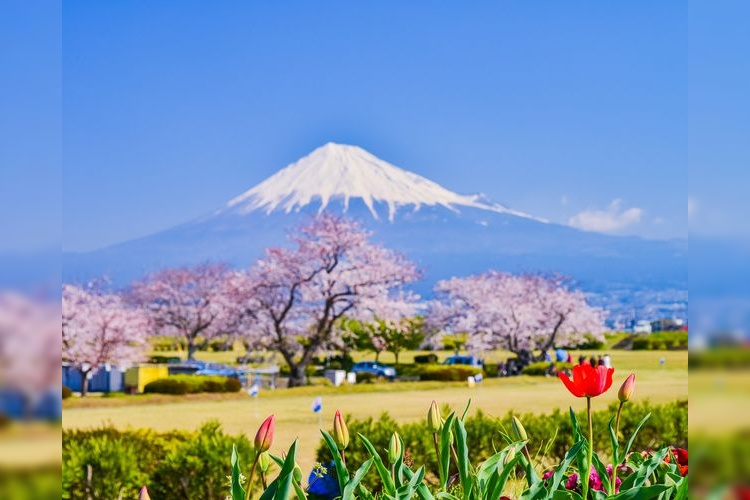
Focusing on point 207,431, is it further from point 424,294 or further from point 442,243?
point 442,243

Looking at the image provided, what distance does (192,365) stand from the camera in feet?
45.7

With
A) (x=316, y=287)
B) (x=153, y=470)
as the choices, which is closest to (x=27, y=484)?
(x=153, y=470)

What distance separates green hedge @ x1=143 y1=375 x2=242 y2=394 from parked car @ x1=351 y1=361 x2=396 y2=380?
2.27 meters

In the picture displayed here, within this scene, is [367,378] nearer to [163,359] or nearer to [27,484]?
[163,359]

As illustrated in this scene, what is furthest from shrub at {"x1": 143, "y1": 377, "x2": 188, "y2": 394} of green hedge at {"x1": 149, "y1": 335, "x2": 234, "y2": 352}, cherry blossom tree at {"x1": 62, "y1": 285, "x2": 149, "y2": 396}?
green hedge at {"x1": 149, "y1": 335, "x2": 234, "y2": 352}

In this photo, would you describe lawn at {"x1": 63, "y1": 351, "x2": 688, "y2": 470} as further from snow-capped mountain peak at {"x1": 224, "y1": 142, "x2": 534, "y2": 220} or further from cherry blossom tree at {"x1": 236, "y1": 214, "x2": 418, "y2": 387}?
snow-capped mountain peak at {"x1": 224, "y1": 142, "x2": 534, "y2": 220}

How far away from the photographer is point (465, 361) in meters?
15.1

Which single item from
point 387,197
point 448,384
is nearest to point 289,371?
point 448,384

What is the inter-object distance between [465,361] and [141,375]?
5.38m

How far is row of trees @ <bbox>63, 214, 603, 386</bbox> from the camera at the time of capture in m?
14.2

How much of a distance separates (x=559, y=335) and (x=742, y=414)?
51.0ft

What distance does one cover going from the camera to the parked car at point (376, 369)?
1374cm

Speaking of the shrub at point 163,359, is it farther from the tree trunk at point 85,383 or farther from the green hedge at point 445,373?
the green hedge at point 445,373

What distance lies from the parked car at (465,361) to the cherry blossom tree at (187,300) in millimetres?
3875
